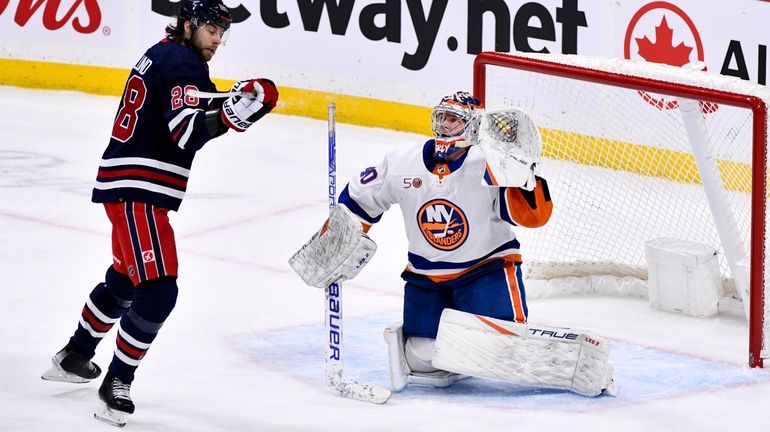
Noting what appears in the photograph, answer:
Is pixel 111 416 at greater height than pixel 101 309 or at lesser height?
lesser

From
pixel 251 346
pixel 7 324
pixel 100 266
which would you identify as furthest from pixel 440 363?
pixel 100 266

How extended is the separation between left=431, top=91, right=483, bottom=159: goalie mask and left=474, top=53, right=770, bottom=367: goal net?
0.72 meters

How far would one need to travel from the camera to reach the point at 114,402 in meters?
3.90

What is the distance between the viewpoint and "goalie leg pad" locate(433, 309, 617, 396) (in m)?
4.16

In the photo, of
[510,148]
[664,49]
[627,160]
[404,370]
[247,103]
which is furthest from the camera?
[664,49]

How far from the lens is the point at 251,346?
4680 mm

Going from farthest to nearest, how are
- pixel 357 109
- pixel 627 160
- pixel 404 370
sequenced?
pixel 357 109 → pixel 627 160 → pixel 404 370

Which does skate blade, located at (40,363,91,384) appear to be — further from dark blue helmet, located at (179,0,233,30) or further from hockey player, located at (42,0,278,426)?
dark blue helmet, located at (179,0,233,30)

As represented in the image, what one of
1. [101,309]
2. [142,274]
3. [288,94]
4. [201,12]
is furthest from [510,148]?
[288,94]

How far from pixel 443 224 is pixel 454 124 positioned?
0.27m

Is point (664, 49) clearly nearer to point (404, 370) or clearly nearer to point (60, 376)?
point (404, 370)

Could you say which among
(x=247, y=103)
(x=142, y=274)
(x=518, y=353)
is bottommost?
(x=518, y=353)

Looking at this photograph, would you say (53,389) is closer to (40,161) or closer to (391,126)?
(40,161)

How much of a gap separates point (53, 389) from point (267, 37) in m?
4.20
